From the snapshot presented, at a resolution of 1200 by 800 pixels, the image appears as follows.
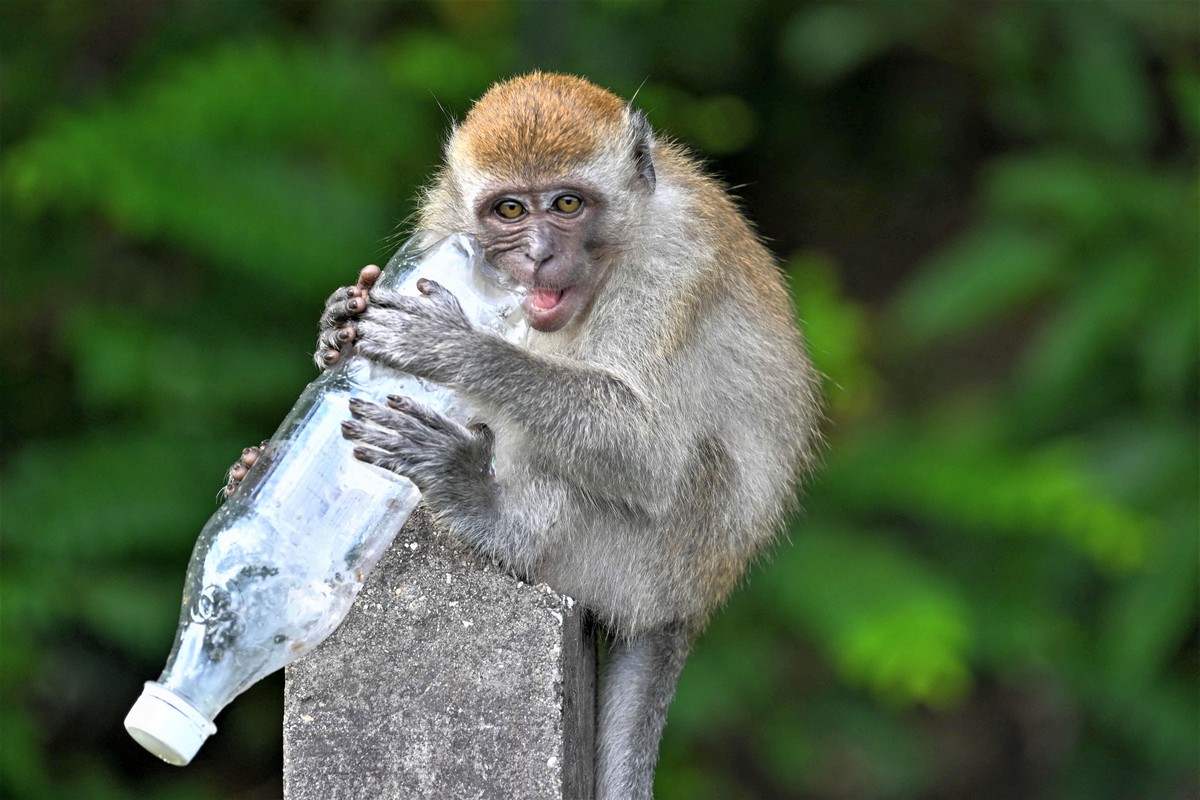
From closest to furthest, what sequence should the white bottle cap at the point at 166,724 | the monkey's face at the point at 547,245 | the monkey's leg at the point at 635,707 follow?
the white bottle cap at the point at 166,724
the monkey's leg at the point at 635,707
the monkey's face at the point at 547,245

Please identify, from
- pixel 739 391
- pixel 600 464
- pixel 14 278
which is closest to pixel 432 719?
pixel 600 464

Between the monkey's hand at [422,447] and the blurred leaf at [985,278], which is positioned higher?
the monkey's hand at [422,447]

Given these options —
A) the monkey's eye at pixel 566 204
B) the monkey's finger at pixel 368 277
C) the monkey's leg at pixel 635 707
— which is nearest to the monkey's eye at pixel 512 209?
the monkey's eye at pixel 566 204

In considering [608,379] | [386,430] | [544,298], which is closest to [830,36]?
[544,298]

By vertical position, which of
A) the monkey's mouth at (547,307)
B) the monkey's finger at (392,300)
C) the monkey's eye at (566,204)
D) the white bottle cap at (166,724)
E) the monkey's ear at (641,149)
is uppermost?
the monkey's ear at (641,149)

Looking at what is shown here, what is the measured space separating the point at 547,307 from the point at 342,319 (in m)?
0.73

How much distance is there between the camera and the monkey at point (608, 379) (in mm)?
4367

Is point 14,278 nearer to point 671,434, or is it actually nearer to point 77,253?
point 77,253

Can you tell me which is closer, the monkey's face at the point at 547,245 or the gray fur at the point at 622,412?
Answer: the gray fur at the point at 622,412

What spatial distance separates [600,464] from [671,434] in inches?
10.4

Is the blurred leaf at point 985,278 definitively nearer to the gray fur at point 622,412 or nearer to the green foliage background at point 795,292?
the green foliage background at point 795,292

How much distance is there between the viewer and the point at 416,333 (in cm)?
427

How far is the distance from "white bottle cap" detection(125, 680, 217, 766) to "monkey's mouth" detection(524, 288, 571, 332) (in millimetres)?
1789

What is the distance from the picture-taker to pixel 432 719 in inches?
147
